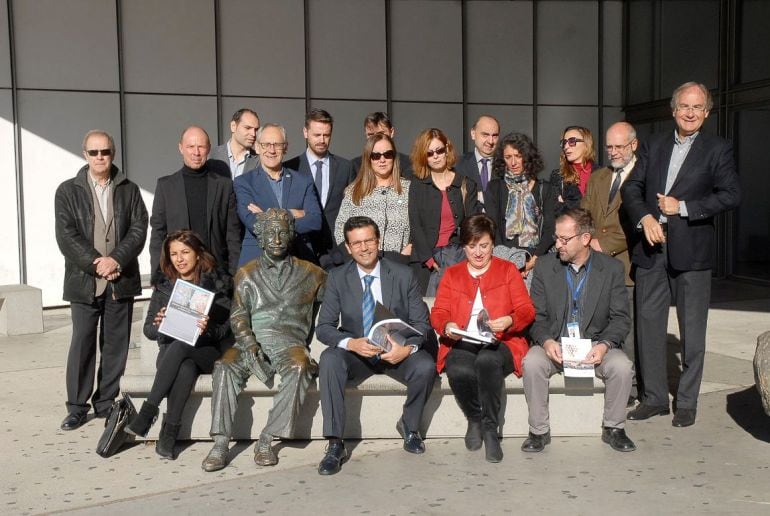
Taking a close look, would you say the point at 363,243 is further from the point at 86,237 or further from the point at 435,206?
the point at 86,237

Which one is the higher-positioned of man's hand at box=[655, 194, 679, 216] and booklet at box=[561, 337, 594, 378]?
man's hand at box=[655, 194, 679, 216]

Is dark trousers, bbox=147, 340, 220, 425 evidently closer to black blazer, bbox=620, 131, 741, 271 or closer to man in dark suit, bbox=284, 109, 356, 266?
man in dark suit, bbox=284, 109, 356, 266

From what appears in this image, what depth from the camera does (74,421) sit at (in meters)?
6.28

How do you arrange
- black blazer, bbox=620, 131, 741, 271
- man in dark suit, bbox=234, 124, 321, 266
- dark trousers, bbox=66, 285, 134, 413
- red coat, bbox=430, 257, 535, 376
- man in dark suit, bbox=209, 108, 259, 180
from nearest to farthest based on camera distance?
red coat, bbox=430, 257, 535, 376 → black blazer, bbox=620, 131, 741, 271 → dark trousers, bbox=66, 285, 134, 413 → man in dark suit, bbox=234, 124, 321, 266 → man in dark suit, bbox=209, 108, 259, 180

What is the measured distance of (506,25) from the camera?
51.3 feet

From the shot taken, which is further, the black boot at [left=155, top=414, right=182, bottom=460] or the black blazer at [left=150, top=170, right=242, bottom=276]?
the black blazer at [left=150, top=170, right=242, bottom=276]

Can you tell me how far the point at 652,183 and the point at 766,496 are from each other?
7.40 ft

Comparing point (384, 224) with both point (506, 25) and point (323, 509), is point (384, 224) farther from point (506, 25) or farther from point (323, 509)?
point (506, 25)

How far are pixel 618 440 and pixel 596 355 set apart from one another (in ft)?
1.65

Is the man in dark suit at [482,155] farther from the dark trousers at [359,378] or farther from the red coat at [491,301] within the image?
the dark trousers at [359,378]

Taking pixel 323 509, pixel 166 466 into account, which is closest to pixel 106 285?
pixel 166 466

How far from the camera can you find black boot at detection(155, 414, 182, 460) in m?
5.50

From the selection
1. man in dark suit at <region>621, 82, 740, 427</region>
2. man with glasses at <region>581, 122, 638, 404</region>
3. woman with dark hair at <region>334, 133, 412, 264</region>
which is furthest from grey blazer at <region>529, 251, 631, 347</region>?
woman with dark hair at <region>334, 133, 412, 264</region>

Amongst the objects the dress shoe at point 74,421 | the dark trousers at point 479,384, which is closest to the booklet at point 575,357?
the dark trousers at point 479,384
